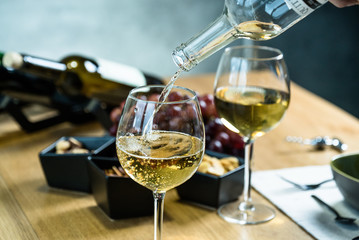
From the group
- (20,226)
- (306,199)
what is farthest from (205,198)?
(20,226)

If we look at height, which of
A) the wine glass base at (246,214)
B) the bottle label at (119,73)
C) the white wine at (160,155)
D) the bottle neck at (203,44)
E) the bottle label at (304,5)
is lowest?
the wine glass base at (246,214)

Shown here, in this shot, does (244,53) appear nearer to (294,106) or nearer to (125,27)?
(294,106)

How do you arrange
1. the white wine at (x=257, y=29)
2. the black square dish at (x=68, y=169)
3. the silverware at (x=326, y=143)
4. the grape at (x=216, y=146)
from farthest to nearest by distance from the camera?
the silverware at (x=326, y=143) < the grape at (x=216, y=146) < the black square dish at (x=68, y=169) < the white wine at (x=257, y=29)

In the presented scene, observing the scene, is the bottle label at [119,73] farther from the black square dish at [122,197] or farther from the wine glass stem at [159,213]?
the wine glass stem at [159,213]

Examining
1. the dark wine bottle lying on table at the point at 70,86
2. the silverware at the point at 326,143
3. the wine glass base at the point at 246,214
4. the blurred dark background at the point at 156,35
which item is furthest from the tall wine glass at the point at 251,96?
the blurred dark background at the point at 156,35

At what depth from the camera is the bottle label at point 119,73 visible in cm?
161

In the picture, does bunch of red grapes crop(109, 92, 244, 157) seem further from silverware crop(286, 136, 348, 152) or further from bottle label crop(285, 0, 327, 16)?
bottle label crop(285, 0, 327, 16)

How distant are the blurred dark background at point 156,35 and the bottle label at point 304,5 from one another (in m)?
2.61

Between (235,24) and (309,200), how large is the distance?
0.45m

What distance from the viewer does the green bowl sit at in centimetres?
101

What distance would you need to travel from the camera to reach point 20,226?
1.01m

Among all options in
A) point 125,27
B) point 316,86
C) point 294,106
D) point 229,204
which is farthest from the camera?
point 125,27

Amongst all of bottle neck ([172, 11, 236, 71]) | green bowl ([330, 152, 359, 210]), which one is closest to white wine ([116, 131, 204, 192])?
bottle neck ([172, 11, 236, 71])

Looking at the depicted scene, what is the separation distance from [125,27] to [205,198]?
10.5ft
